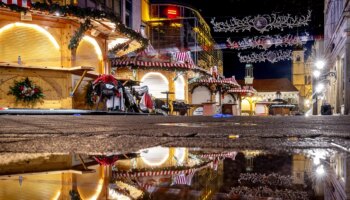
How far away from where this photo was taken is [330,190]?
76 cm

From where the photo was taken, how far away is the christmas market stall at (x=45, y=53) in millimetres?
13188

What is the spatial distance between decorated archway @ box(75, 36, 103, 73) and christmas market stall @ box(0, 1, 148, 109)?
0.06 meters

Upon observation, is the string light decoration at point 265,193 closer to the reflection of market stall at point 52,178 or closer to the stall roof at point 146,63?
the reflection of market stall at point 52,178

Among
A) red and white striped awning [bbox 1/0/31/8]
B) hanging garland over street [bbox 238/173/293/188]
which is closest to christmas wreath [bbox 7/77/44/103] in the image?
red and white striped awning [bbox 1/0/31/8]

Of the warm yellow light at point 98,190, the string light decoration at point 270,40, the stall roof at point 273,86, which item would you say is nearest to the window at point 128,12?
the string light decoration at point 270,40

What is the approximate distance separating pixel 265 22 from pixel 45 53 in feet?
35.2

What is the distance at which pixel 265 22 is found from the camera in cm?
1786

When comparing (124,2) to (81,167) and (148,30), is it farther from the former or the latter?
(81,167)

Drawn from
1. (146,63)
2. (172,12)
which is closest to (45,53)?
(146,63)

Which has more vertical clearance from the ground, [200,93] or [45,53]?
[45,53]

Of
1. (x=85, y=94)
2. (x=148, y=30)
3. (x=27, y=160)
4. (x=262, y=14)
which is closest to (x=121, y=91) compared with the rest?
(x=85, y=94)

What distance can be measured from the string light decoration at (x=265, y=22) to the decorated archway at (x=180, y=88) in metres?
7.40

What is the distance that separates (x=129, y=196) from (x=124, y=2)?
74.1 feet

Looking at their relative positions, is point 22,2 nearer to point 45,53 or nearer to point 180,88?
point 45,53
